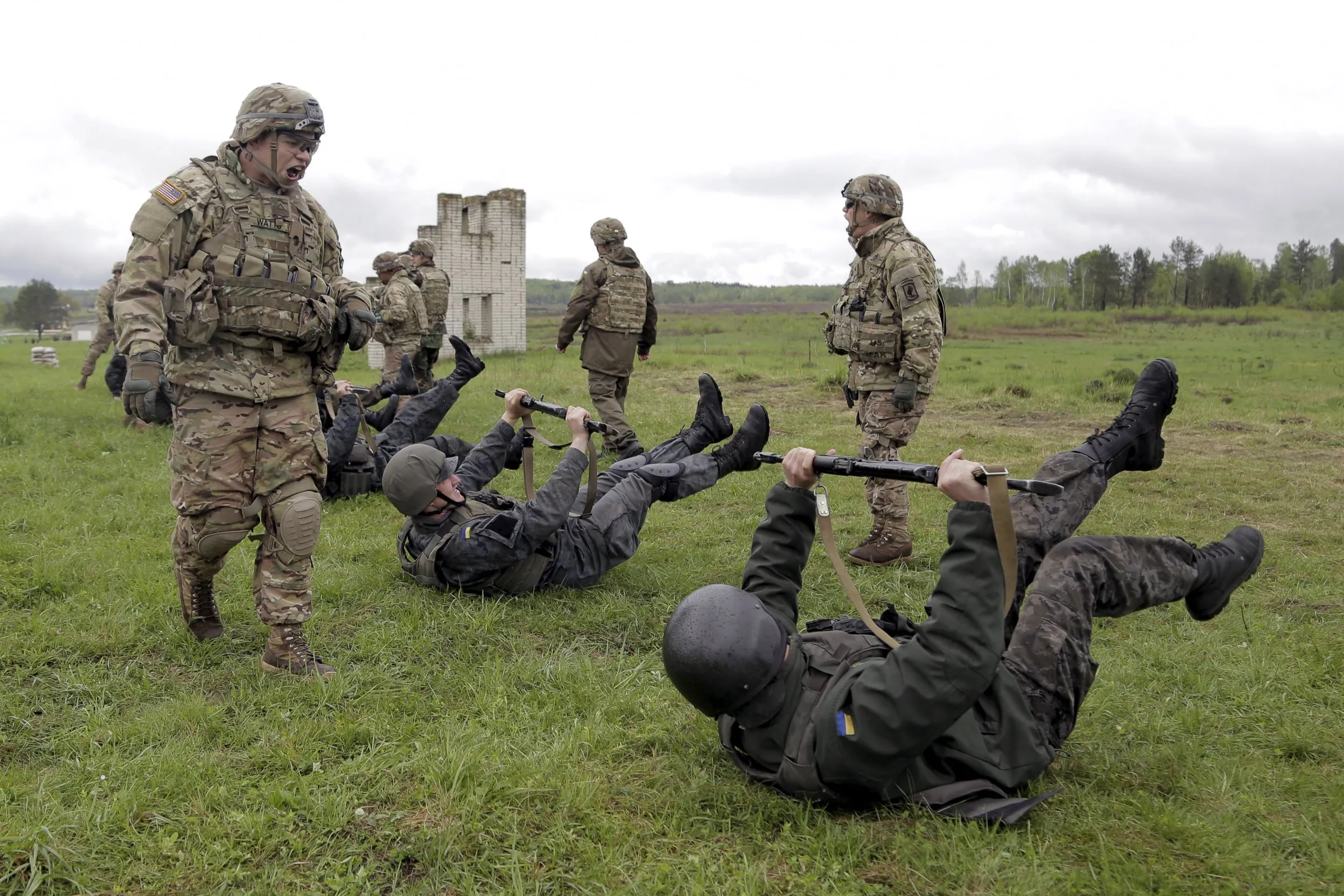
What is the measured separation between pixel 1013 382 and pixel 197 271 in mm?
15088

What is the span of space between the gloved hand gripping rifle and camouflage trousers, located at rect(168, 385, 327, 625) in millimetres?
2281

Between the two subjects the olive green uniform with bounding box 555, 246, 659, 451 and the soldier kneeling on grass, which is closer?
the soldier kneeling on grass

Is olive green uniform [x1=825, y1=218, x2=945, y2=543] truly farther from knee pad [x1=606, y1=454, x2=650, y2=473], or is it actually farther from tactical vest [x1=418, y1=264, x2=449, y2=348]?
tactical vest [x1=418, y1=264, x2=449, y2=348]

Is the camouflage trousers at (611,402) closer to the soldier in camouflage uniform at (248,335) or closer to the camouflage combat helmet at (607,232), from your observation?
the camouflage combat helmet at (607,232)

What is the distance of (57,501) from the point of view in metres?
7.52

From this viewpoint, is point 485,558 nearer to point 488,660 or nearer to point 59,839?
point 488,660

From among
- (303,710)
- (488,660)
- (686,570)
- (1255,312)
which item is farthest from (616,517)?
(1255,312)

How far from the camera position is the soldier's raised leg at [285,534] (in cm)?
431

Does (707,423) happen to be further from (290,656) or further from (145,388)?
(145,388)

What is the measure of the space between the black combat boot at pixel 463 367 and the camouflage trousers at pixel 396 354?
4564 mm

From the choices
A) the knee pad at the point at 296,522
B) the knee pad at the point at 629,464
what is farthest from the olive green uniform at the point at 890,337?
the knee pad at the point at 296,522

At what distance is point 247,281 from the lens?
13.7ft

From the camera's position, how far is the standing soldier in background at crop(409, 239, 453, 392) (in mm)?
12656

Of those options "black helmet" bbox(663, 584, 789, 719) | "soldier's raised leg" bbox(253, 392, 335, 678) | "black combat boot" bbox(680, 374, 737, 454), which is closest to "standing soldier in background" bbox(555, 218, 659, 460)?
"black combat boot" bbox(680, 374, 737, 454)
